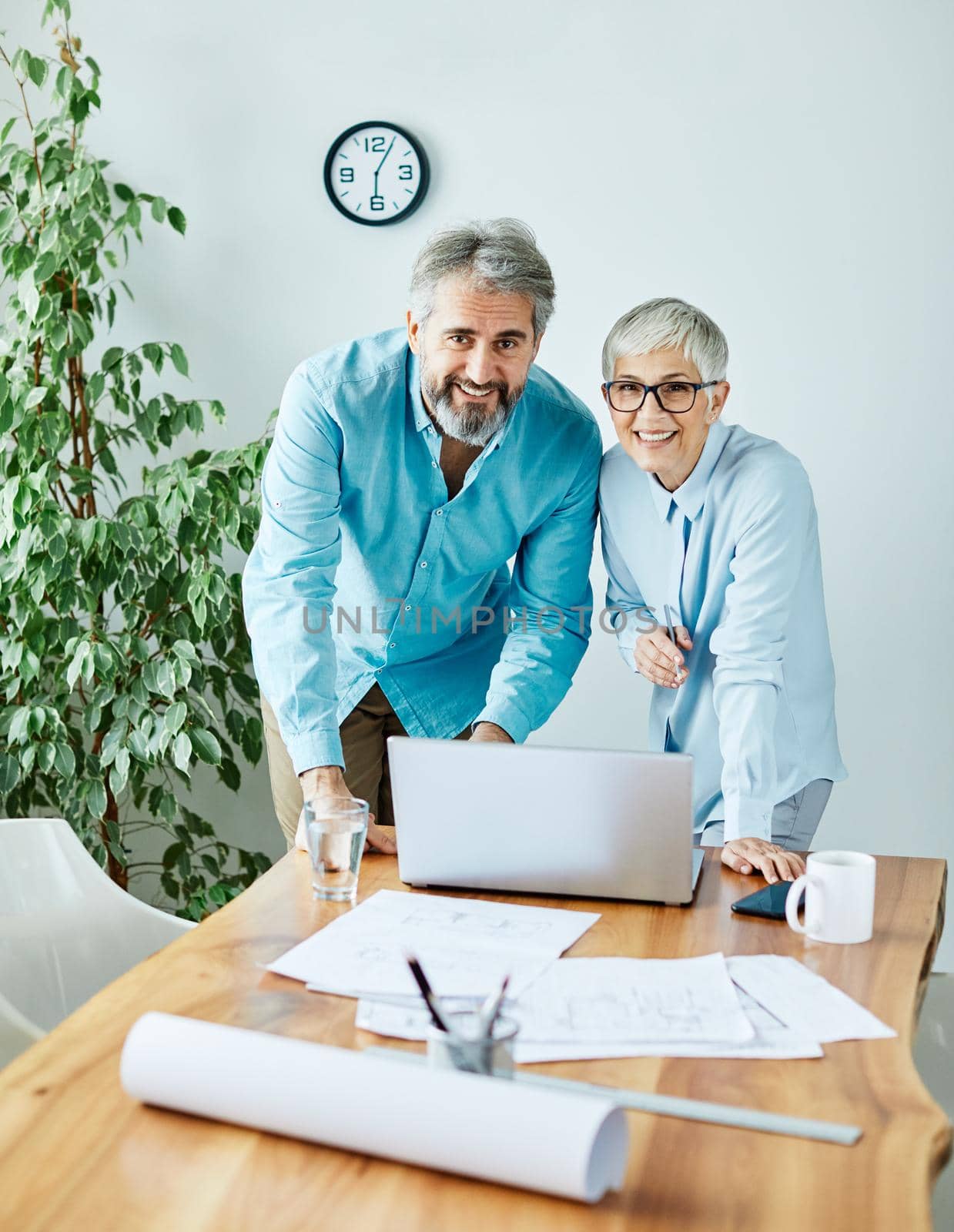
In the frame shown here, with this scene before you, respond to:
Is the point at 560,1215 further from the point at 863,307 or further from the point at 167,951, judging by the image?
the point at 863,307

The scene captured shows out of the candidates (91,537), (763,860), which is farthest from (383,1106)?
(91,537)

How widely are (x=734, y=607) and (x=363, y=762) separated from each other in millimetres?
A: 846

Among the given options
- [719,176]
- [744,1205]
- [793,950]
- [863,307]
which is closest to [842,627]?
[863,307]

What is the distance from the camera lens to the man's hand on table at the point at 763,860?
168 cm

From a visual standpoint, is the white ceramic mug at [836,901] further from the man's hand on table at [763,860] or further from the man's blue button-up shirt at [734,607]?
the man's blue button-up shirt at [734,607]

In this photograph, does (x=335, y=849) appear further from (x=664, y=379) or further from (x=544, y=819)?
(x=664, y=379)

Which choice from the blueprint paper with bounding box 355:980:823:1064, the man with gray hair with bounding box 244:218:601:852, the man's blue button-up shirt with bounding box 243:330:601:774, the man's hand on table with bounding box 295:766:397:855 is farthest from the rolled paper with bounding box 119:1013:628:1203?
the man's blue button-up shirt with bounding box 243:330:601:774

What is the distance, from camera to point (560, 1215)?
0.91 metres

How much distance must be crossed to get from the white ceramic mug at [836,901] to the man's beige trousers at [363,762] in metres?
1.13

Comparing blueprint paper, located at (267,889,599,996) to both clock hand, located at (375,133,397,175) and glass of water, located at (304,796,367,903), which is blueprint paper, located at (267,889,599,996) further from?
clock hand, located at (375,133,397,175)

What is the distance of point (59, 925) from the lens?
1.84 meters

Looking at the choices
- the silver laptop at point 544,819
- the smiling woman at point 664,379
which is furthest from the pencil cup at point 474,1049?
the smiling woman at point 664,379

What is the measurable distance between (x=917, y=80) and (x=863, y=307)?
0.53m

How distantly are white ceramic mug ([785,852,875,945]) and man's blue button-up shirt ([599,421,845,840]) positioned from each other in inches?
16.0
